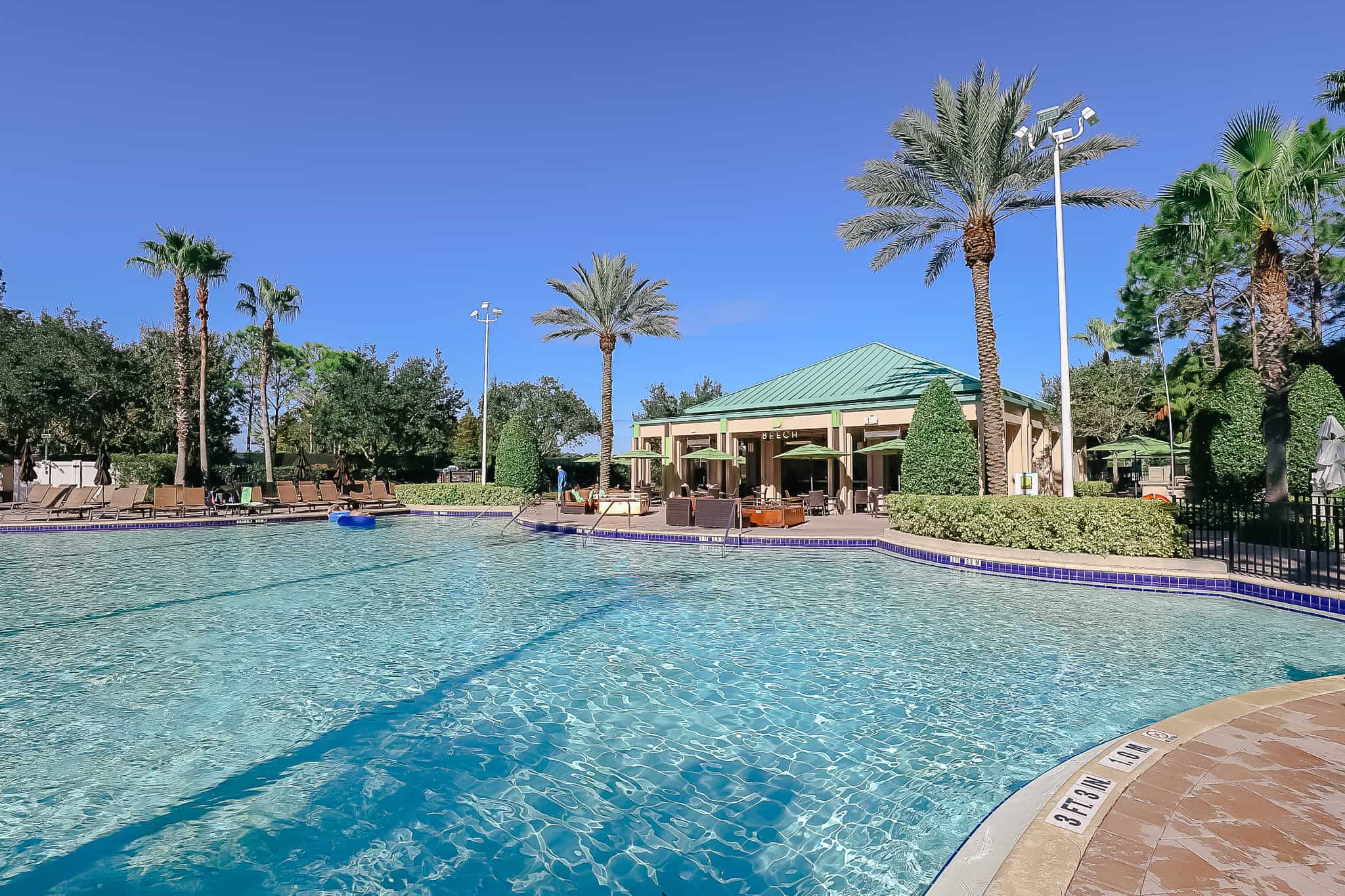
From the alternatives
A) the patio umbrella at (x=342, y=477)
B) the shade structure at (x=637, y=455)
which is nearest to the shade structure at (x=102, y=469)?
the patio umbrella at (x=342, y=477)

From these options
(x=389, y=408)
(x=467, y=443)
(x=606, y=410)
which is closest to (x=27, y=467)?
(x=389, y=408)

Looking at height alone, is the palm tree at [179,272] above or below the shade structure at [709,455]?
above

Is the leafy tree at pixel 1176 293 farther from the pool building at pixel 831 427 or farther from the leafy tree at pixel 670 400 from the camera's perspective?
the leafy tree at pixel 670 400

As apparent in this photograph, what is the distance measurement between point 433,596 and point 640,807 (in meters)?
6.85

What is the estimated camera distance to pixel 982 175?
15031 mm

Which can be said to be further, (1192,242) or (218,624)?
(1192,242)

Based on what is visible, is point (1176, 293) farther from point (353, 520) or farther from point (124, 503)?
point (124, 503)

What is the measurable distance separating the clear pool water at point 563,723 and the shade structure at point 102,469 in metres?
20.8

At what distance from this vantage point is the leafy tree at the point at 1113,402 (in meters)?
35.0

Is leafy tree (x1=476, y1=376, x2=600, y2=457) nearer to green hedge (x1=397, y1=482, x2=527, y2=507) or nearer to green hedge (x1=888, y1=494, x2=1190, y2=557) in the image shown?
green hedge (x1=397, y1=482, x2=527, y2=507)

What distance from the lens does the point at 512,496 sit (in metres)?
25.5

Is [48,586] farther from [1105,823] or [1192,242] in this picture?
[1192,242]

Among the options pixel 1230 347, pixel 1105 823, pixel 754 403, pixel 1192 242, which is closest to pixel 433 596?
pixel 1105 823

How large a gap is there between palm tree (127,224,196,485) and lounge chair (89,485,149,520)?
3.47m
